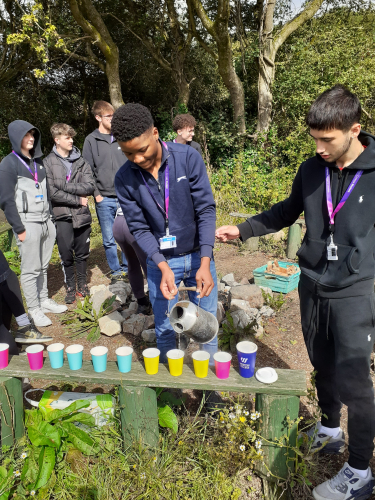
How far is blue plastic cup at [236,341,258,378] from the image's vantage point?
75.0 inches

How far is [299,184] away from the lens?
2.03m

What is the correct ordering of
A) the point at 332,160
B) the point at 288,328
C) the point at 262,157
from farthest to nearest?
the point at 262,157
the point at 288,328
the point at 332,160

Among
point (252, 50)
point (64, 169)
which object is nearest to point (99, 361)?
point (64, 169)

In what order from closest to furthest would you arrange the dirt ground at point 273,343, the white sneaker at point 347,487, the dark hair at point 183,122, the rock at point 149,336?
the white sneaker at point 347,487, the dirt ground at point 273,343, the rock at point 149,336, the dark hair at point 183,122

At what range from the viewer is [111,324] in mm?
3863

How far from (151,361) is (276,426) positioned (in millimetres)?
735

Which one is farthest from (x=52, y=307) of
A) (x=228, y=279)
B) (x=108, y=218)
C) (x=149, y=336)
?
(x=228, y=279)

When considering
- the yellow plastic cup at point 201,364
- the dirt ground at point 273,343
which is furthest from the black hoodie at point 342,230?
the dirt ground at point 273,343

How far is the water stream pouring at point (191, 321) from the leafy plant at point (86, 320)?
6.73 ft

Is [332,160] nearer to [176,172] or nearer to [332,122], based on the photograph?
[332,122]

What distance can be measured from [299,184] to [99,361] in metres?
1.49

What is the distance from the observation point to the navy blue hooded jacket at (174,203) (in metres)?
2.22

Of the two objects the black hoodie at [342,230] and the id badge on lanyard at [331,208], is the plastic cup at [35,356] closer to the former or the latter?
the black hoodie at [342,230]

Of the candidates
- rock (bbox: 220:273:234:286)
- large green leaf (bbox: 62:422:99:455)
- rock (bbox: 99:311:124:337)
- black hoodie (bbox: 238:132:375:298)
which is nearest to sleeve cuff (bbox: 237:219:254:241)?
black hoodie (bbox: 238:132:375:298)
